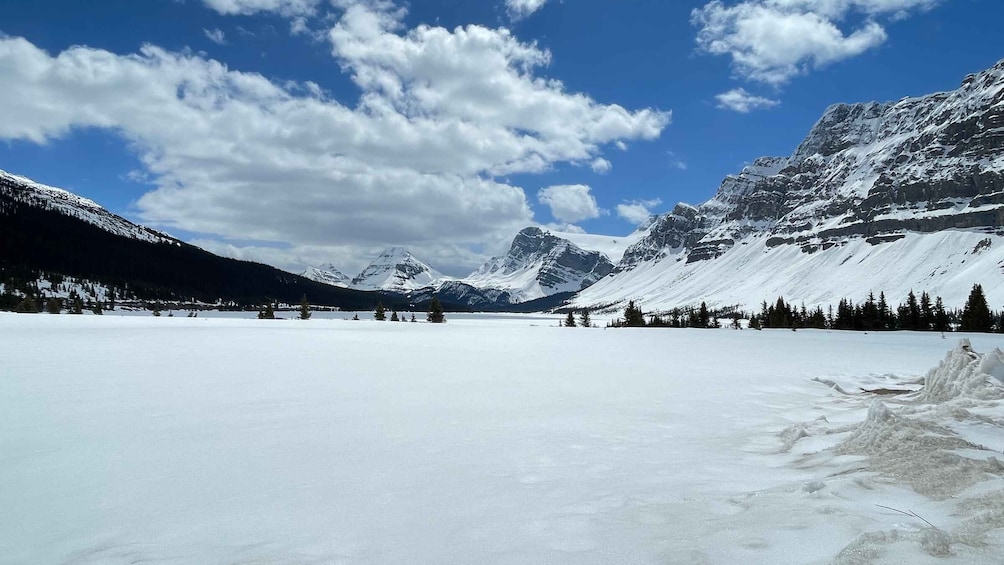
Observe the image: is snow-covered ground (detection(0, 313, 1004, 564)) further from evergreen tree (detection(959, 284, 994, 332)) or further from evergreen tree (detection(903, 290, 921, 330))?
evergreen tree (detection(903, 290, 921, 330))

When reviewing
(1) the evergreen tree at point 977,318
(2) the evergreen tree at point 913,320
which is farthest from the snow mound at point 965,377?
(2) the evergreen tree at point 913,320

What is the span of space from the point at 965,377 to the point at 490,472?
1070cm

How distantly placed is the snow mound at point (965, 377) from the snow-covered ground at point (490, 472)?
0.06 m

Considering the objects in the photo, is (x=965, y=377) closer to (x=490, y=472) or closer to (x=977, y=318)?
(x=490, y=472)

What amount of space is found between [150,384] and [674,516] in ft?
44.2

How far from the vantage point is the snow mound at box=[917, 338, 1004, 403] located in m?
9.75

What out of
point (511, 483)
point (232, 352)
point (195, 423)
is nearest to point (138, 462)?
point (195, 423)

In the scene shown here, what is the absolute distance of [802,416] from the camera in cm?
1063

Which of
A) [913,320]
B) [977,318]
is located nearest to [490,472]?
[977,318]

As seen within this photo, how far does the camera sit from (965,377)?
1066 cm

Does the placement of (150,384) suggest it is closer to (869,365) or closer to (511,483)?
(511,483)

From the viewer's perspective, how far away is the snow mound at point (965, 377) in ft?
32.0

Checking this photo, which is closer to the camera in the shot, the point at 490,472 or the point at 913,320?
the point at 490,472

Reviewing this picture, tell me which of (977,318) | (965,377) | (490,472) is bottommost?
(490,472)
